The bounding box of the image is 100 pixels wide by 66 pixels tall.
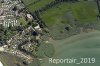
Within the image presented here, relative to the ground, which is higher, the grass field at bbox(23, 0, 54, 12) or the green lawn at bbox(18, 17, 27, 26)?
the grass field at bbox(23, 0, 54, 12)

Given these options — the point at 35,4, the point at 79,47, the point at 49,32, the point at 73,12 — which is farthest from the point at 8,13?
the point at 79,47

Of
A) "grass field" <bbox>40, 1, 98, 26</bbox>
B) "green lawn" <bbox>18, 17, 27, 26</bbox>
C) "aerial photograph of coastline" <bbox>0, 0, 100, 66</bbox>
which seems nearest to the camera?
"aerial photograph of coastline" <bbox>0, 0, 100, 66</bbox>

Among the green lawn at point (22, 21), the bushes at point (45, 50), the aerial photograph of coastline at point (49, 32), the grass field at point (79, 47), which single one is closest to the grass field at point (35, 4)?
the aerial photograph of coastline at point (49, 32)

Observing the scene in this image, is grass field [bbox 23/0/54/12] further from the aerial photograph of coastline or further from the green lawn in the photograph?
the green lawn

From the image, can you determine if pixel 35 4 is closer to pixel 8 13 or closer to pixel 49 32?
pixel 8 13

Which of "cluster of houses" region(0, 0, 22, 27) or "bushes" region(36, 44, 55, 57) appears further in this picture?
"cluster of houses" region(0, 0, 22, 27)

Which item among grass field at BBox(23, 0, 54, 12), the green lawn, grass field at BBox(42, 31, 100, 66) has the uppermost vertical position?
grass field at BBox(23, 0, 54, 12)

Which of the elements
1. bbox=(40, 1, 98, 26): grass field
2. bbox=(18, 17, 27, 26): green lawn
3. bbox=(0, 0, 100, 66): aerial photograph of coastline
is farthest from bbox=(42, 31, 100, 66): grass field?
bbox=(18, 17, 27, 26): green lawn

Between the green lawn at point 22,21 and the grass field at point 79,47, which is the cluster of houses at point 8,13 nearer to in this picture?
the green lawn at point 22,21

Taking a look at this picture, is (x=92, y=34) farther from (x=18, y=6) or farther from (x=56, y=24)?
(x=18, y=6)
